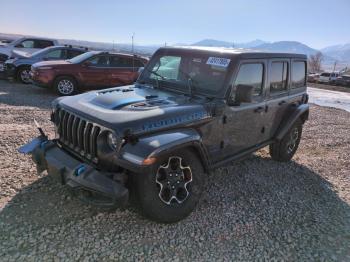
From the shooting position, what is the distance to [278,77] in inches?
203

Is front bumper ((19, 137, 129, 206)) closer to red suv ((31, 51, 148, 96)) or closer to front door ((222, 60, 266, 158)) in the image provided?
front door ((222, 60, 266, 158))

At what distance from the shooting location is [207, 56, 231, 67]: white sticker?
422 cm

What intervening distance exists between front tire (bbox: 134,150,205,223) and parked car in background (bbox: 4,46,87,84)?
33.9 feet

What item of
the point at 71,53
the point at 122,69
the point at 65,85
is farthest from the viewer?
the point at 71,53

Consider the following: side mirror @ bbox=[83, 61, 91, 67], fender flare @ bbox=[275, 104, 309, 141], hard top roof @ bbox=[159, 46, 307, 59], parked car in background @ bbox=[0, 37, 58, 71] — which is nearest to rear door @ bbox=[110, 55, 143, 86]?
side mirror @ bbox=[83, 61, 91, 67]

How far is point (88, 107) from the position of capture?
12.1ft

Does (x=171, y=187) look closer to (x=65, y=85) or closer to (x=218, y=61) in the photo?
(x=218, y=61)

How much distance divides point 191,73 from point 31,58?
9.98 metres

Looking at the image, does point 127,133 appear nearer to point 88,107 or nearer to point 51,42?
point 88,107

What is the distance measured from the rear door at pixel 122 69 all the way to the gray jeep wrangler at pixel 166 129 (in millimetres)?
6512

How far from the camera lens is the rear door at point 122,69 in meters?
11.4

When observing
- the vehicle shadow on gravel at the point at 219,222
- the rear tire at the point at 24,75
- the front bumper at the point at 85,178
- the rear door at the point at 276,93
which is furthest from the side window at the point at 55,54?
the front bumper at the point at 85,178

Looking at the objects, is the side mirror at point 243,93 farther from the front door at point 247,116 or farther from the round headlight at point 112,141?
the round headlight at point 112,141

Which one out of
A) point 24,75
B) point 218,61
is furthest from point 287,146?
point 24,75
